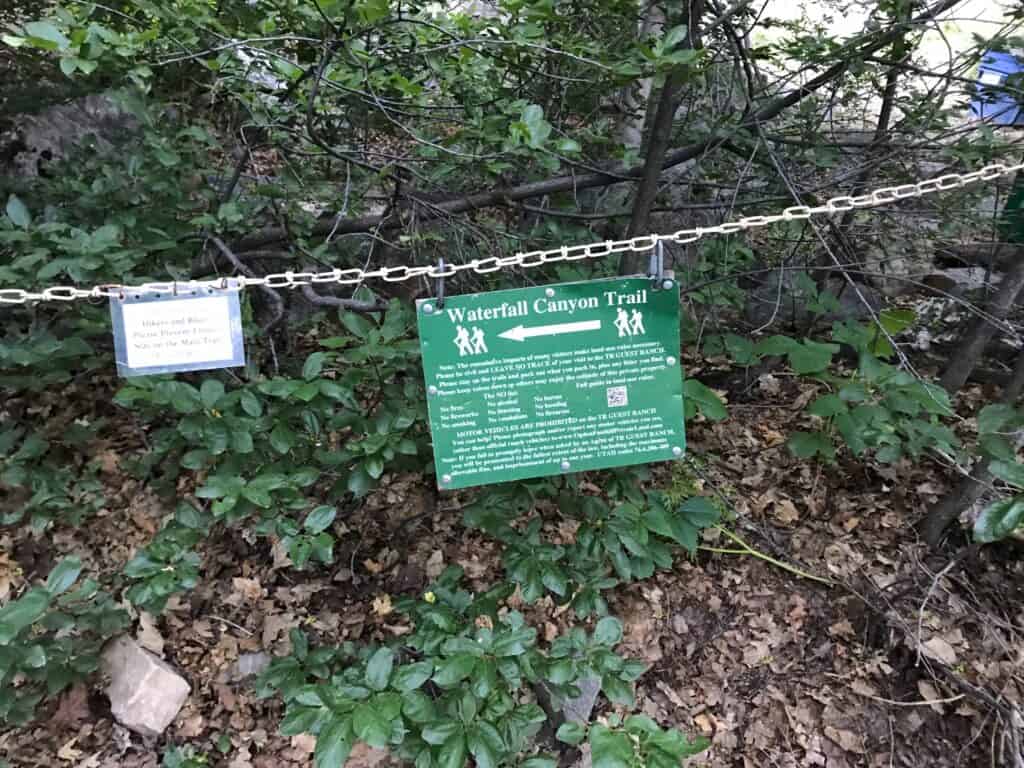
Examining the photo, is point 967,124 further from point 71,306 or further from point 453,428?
point 71,306

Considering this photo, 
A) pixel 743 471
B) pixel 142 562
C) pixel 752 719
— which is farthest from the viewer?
pixel 743 471

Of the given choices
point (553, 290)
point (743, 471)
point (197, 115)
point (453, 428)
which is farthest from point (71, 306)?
point (743, 471)

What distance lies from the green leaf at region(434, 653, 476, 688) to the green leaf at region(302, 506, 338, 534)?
22.5 inches

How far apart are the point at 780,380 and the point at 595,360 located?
2744mm

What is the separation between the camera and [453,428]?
1.62 meters

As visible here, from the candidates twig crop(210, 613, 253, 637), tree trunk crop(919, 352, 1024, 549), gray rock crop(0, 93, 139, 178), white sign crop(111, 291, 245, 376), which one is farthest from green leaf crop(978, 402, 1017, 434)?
gray rock crop(0, 93, 139, 178)

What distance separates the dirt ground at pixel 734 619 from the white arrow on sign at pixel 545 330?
1.42 m

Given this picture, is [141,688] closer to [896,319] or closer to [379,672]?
[379,672]

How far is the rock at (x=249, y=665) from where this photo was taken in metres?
2.66

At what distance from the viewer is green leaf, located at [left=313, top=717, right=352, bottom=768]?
144 cm

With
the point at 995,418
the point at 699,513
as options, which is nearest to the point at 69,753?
the point at 699,513

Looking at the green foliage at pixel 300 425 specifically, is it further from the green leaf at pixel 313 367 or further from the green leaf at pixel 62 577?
the green leaf at pixel 62 577

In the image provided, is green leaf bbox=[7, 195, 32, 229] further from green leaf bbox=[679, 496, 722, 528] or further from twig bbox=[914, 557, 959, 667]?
twig bbox=[914, 557, 959, 667]

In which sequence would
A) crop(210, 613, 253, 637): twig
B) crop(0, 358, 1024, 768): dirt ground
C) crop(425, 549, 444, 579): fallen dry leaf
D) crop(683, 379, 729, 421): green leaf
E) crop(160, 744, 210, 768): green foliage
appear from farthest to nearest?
crop(425, 549, 444, 579): fallen dry leaf → crop(210, 613, 253, 637): twig → crop(0, 358, 1024, 768): dirt ground → crop(160, 744, 210, 768): green foliage → crop(683, 379, 729, 421): green leaf
